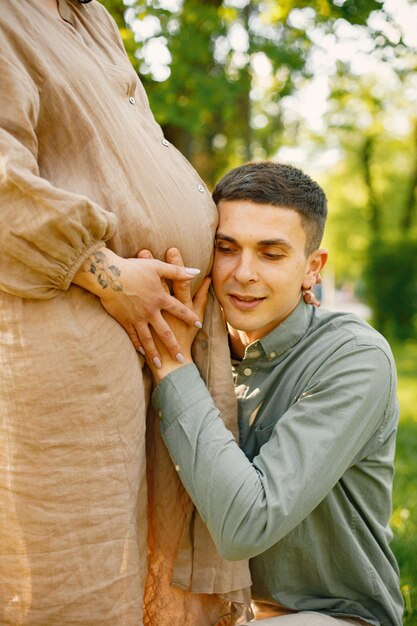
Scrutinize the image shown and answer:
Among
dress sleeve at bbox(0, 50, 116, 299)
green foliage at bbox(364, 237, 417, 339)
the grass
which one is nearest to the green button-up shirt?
dress sleeve at bbox(0, 50, 116, 299)

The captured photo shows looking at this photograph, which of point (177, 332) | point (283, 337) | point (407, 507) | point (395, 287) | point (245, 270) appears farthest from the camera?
point (395, 287)

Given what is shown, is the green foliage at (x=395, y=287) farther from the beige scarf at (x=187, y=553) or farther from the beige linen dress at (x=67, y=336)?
the beige linen dress at (x=67, y=336)

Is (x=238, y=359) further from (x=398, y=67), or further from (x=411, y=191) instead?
(x=411, y=191)

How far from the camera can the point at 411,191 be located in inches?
1035

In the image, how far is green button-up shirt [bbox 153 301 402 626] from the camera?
2.19 metres

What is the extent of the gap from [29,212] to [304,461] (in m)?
1.09

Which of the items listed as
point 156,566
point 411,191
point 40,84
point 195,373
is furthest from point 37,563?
point 411,191

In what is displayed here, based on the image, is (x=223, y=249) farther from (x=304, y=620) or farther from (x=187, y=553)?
(x=304, y=620)

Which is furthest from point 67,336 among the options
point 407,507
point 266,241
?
point 407,507

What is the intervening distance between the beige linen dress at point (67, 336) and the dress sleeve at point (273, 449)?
0.48 feet

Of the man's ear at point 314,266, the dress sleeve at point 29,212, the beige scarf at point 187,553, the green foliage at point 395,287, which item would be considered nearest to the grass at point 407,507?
the beige scarf at point 187,553

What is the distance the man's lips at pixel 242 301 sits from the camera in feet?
8.32

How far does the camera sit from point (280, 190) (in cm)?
257

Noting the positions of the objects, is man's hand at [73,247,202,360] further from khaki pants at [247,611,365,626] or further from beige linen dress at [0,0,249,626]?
khaki pants at [247,611,365,626]
